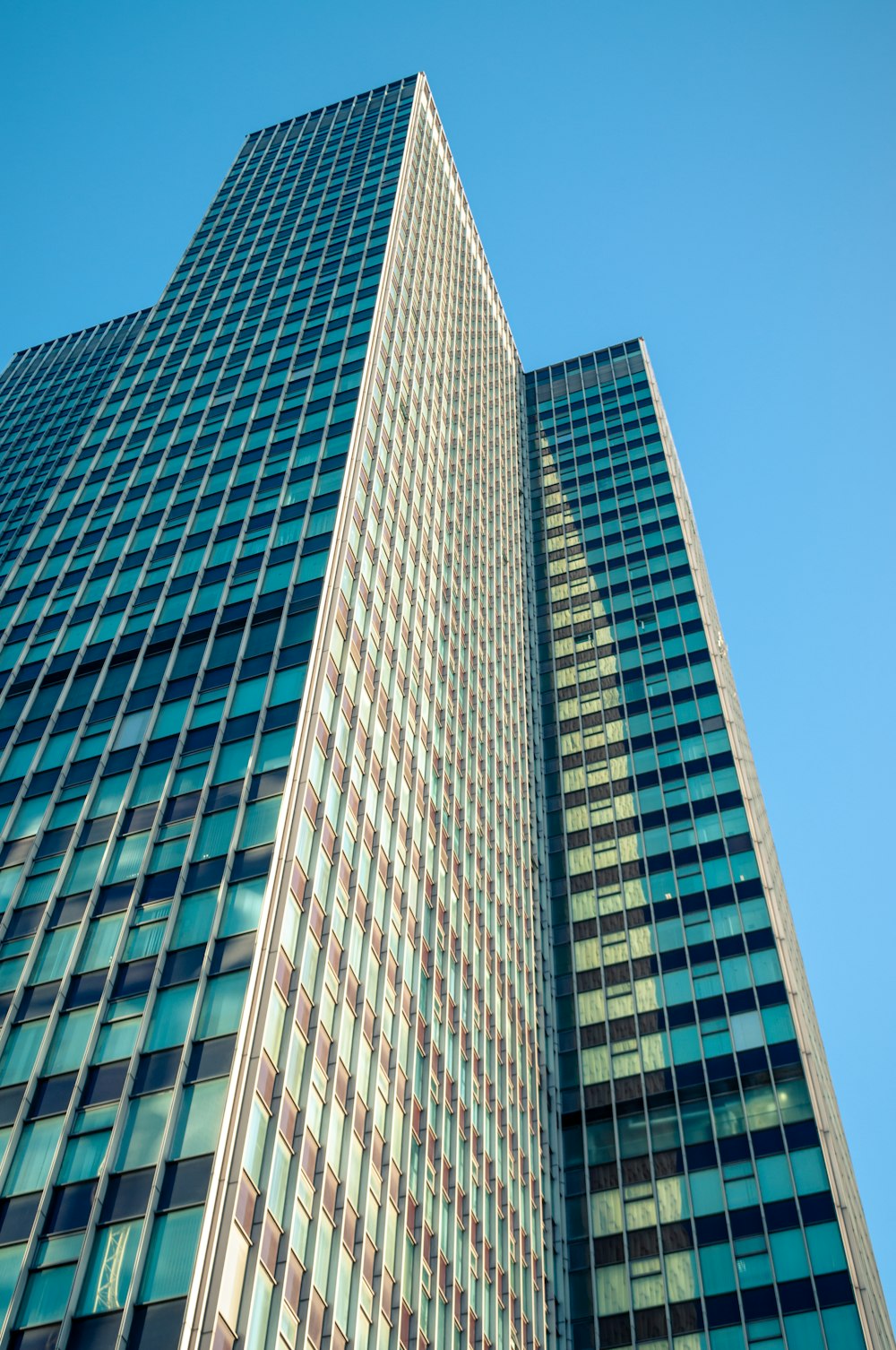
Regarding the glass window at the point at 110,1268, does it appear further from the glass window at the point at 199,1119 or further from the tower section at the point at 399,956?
the glass window at the point at 199,1119

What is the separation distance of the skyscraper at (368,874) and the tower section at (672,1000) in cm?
21

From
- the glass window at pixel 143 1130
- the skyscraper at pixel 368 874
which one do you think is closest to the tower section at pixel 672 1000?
the skyscraper at pixel 368 874

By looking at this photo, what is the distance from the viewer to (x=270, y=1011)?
39.6 metres

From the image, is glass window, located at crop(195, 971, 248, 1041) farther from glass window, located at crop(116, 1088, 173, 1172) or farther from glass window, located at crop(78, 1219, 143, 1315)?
glass window, located at crop(78, 1219, 143, 1315)

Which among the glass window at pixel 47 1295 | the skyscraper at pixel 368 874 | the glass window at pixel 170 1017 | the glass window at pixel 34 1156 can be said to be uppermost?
the skyscraper at pixel 368 874

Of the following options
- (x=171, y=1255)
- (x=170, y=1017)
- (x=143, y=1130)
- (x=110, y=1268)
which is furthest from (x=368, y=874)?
(x=110, y=1268)

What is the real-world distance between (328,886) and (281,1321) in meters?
14.9

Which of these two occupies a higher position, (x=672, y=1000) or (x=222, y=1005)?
(x=672, y=1000)

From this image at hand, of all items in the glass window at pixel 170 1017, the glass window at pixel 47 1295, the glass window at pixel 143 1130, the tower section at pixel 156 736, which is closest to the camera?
the glass window at pixel 47 1295

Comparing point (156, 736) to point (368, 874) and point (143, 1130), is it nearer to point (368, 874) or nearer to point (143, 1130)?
point (368, 874)

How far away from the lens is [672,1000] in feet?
238

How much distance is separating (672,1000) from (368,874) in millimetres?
28038

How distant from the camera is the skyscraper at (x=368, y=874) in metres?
37.8

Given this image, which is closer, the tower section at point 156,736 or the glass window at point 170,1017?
the tower section at point 156,736
